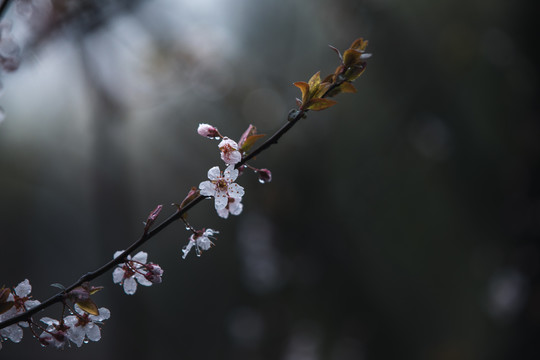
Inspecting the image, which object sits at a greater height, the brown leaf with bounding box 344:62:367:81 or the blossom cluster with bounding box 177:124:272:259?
the brown leaf with bounding box 344:62:367:81

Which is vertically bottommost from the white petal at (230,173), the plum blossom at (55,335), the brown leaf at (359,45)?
the plum blossom at (55,335)

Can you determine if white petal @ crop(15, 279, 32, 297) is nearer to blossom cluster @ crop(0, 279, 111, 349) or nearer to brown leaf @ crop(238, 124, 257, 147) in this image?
blossom cluster @ crop(0, 279, 111, 349)

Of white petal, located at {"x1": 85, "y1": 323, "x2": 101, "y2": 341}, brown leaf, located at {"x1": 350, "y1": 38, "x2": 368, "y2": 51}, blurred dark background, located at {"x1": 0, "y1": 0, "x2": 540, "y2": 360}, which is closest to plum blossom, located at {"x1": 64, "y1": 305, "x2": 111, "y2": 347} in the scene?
white petal, located at {"x1": 85, "y1": 323, "x2": 101, "y2": 341}

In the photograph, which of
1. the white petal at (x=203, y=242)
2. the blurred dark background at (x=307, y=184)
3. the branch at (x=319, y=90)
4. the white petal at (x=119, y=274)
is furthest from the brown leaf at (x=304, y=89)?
the blurred dark background at (x=307, y=184)

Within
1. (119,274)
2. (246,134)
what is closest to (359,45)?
(246,134)

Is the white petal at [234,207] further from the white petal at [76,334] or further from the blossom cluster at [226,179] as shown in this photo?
the white petal at [76,334]

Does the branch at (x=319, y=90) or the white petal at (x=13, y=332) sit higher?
the branch at (x=319, y=90)

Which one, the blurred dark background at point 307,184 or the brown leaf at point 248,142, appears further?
the blurred dark background at point 307,184

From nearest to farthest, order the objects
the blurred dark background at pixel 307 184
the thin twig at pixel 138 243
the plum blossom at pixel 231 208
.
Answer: the thin twig at pixel 138 243, the plum blossom at pixel 231 208, the blurred dark background at pixel 307 184
